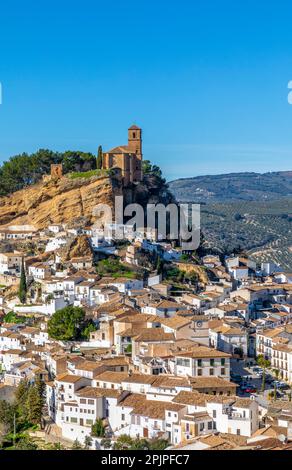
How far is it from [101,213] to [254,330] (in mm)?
16034

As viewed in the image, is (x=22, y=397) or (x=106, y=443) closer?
(x=106, y=443)

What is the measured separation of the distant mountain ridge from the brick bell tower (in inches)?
3242

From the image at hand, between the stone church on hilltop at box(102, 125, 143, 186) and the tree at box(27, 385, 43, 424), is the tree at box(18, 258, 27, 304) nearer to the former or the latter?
the tree at box(27, 385, 43, 424)

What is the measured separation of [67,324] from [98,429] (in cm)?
941

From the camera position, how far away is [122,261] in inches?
1676

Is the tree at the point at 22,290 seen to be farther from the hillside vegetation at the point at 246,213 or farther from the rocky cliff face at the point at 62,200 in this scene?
the hillside vegetation at the point at 246,213

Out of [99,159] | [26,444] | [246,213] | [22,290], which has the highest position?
[99,159]

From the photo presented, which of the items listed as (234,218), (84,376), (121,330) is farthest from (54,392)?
(234,218)

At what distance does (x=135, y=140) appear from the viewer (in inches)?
2090

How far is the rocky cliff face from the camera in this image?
48.2 metres

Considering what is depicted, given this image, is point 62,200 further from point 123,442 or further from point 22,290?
point 123,442

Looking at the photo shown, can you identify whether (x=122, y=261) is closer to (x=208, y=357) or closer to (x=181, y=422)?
(x=208, y=357)

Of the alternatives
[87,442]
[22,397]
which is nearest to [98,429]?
[87,442]

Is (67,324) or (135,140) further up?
(135,140)
